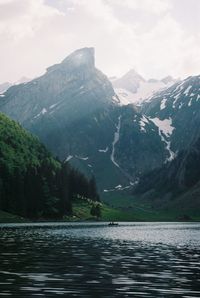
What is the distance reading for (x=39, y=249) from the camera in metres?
77.6

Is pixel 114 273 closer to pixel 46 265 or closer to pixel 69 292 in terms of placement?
pixel 46 265

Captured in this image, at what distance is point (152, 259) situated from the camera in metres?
65.2

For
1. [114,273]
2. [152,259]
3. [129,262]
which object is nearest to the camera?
[114,273]

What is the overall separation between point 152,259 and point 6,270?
2104 cm

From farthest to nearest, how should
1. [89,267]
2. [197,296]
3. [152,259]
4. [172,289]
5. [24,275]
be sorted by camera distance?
[152,259] < [89,267] < [24,275] < [172,289] < [197,296]

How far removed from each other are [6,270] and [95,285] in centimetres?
1126

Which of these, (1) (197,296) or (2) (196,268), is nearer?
(1) (197,296)

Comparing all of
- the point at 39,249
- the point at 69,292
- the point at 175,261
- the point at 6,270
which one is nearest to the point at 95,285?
the point at 69,292

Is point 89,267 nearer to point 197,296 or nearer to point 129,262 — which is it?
point 129,262

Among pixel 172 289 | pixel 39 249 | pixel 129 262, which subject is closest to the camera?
pixel 172 289

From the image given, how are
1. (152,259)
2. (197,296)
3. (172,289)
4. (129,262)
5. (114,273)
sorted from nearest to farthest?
(197,296) → (172,289) → (114,273) → (129,262) → (152,259)

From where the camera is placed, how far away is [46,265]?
55.5 meters

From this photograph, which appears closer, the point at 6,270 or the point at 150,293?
the point at 150,293

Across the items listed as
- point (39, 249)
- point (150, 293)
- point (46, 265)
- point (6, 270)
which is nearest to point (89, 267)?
point (46, 265)
